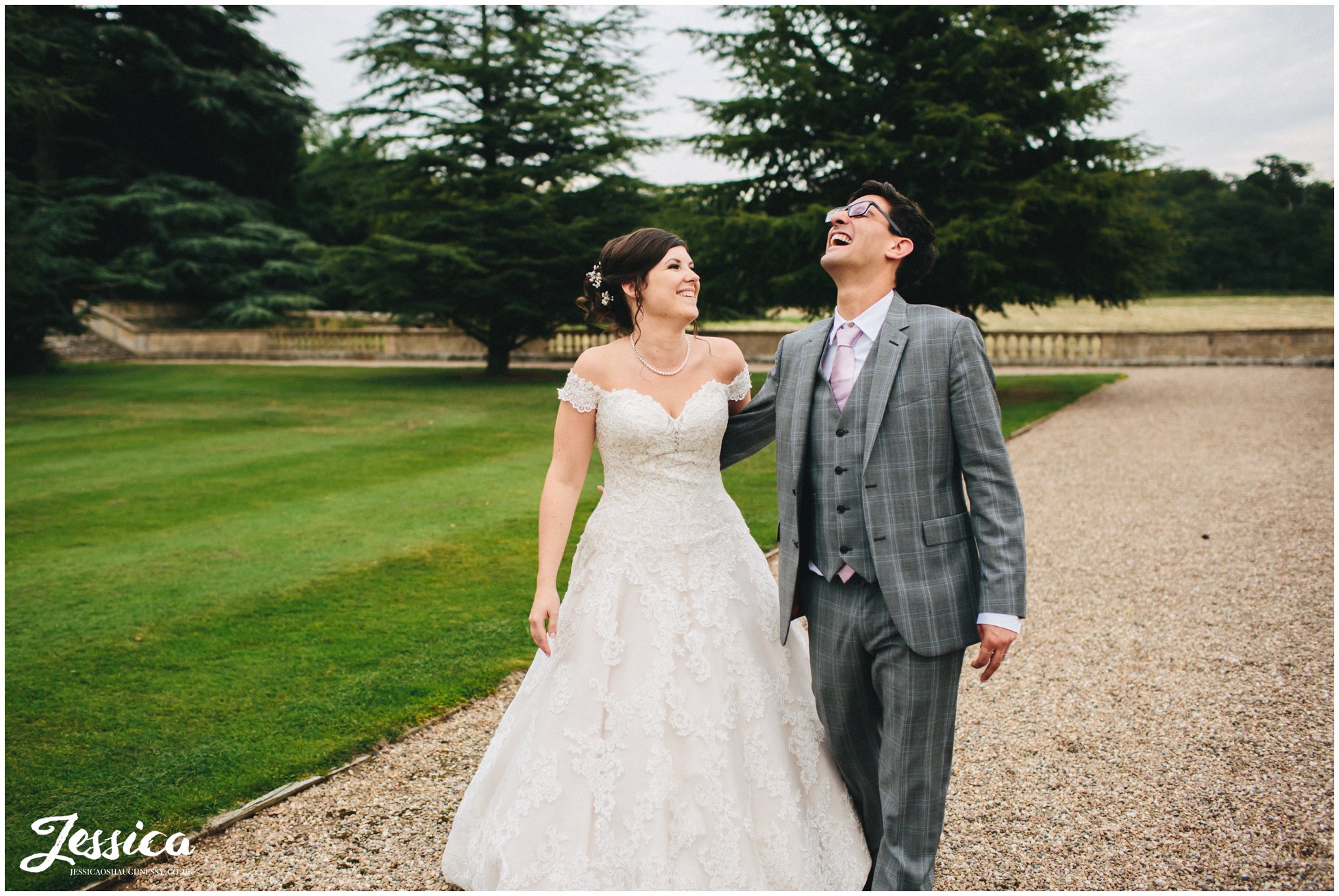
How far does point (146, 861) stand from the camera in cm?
309

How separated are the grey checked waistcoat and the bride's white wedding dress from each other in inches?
17.4

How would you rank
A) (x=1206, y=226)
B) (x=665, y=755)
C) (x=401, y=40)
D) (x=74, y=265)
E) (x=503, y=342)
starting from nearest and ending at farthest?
(x=665, y=755) → (x=401, y=40) → (x=503, y=342) → (x=74, y=265) → (x=1206, y=226)

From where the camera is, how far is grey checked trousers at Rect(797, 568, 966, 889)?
249cm

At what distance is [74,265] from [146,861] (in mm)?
30233

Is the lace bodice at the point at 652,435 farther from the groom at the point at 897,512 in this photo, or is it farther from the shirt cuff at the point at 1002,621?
the shirt cuff at the point at 1002,621

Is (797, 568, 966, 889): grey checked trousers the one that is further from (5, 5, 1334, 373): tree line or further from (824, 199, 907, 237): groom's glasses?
(5, 5, 1334, 373): tree line

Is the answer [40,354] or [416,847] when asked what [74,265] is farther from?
[416,847]

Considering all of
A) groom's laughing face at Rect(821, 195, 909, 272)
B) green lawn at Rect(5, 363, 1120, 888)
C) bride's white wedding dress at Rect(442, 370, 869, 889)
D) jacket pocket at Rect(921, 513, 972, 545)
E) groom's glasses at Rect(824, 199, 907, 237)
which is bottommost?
green lawn at Rect(5, 363, 1120, 888)

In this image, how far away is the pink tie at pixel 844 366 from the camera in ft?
8.58

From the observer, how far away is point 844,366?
2.64 meters

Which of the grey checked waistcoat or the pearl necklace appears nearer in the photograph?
the grey checked waistcoat

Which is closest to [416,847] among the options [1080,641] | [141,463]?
[1080,641]

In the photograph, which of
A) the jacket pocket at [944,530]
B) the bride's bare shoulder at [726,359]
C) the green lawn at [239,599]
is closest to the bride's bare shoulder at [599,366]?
the bride's bare shoulder at [726,359]

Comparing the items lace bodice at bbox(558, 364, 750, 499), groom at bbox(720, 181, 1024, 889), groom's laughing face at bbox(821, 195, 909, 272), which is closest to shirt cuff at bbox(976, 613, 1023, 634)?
groom at bbox(720, 181, 1024, 889)
